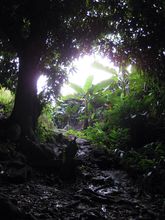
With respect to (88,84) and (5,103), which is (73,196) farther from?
(88,84)

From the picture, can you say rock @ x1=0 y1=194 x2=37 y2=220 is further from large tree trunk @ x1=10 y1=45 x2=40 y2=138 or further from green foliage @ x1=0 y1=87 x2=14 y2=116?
green foliage @ x1=0 y1=87 x2=14 y2=116

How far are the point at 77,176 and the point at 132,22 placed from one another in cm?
363

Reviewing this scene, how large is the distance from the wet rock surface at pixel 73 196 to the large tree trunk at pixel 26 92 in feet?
4.49

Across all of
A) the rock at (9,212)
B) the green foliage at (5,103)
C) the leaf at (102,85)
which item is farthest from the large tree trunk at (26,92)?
the leaf at (102,85)

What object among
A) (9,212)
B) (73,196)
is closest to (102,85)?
(73,196)

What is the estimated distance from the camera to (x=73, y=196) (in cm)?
420

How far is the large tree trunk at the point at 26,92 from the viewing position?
6.67 metres

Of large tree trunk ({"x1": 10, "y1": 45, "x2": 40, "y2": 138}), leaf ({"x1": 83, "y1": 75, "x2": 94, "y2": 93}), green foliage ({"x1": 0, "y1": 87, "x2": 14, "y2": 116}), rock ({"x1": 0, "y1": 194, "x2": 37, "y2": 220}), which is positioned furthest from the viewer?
leaf ({"x1": 83, "y1": 75, "x2": 94, "y2": 93})

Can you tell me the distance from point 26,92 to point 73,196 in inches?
129

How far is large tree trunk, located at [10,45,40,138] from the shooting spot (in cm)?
667

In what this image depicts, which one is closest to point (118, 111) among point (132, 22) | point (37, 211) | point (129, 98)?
point (129, 98)

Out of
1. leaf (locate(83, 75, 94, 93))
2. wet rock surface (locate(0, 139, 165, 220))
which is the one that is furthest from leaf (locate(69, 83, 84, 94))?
wet rock surface (locate(0, 139, 165, 220))

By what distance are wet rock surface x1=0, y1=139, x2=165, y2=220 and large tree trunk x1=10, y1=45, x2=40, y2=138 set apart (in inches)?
53.8

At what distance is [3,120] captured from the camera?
666 centimetres
